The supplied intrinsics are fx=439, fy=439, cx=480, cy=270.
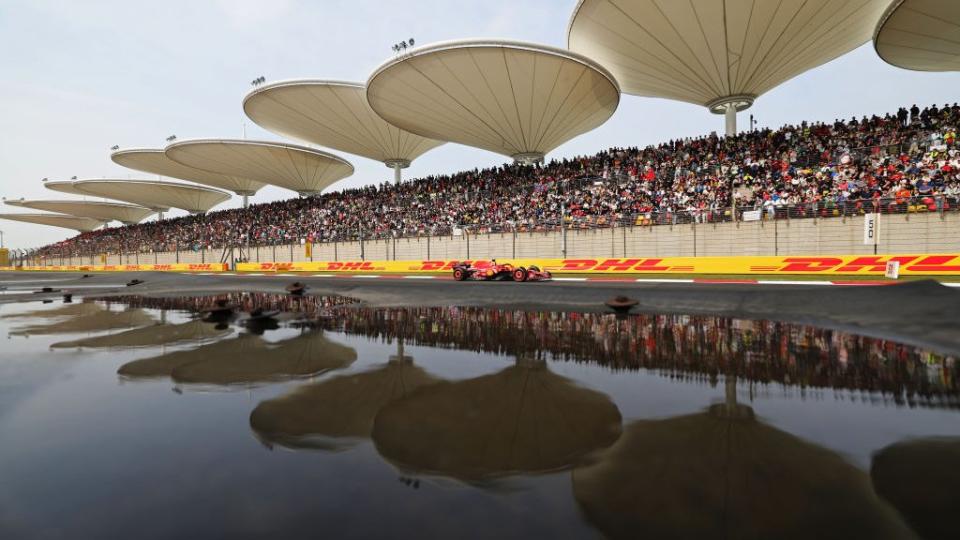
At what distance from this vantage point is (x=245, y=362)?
6426 millimetres

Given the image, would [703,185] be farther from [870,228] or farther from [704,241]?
[870,228]

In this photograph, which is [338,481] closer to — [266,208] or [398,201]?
[398,201]

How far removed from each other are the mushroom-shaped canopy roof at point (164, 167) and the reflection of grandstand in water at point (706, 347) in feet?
200

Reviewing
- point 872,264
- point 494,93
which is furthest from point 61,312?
point 872,264

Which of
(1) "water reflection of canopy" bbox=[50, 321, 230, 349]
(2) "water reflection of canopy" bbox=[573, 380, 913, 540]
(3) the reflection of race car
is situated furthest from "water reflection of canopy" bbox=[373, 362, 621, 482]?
(3) the reflection of race car

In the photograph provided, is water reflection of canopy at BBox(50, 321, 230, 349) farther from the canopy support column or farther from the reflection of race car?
the canopy support column

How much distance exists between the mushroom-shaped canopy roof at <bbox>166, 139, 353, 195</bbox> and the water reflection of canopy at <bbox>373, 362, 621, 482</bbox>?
52.3m

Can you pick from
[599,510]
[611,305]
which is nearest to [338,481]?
[599,510]

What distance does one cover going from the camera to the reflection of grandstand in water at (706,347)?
516 centimetres

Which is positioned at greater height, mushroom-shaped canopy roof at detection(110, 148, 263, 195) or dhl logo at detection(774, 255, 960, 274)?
mushroom-shaped canopy roof at detection(110, 148, 263, 195)

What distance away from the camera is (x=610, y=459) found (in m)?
3.23

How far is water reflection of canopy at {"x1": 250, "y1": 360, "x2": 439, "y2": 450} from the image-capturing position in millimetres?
3801

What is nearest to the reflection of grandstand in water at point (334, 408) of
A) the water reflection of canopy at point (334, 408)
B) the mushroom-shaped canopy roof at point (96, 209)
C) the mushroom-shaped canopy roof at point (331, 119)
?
the water reflection of canopy at point (334, 408)

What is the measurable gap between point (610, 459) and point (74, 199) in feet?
380
